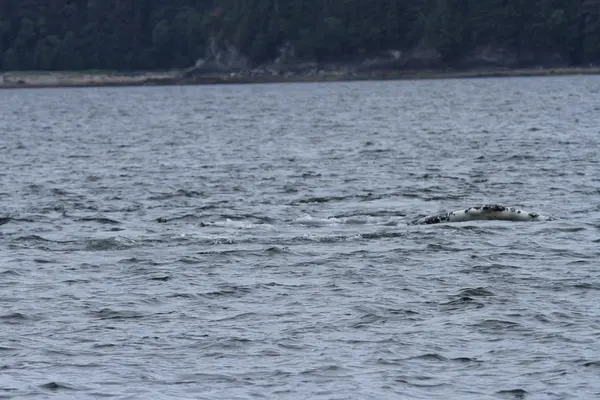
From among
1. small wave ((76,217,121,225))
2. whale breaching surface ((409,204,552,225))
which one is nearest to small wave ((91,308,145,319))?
whale breaching surface ((409,204,552,225))

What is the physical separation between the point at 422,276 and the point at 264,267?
3.04 m

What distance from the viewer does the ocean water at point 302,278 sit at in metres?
18.1

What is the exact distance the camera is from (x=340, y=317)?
2122cm

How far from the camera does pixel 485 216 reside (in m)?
30.8

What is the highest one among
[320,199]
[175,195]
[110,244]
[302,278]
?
[302,278]

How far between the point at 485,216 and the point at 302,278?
736cm

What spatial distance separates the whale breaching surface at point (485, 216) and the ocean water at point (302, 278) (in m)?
0.63

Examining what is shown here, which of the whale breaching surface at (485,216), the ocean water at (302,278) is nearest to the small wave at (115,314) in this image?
the ocean water at (302,278)

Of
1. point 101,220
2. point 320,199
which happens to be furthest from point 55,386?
point 320,199

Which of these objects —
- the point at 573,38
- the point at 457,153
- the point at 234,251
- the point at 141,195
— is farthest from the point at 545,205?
the point at 573,38

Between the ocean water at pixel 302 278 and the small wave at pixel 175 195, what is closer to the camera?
the ocean water at pixel 302 278

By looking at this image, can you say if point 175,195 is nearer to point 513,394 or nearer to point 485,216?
point 485,216

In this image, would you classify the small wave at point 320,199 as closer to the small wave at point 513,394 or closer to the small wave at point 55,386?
the small wave at point 55,386

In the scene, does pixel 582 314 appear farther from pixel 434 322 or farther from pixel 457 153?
pixel 457 153
